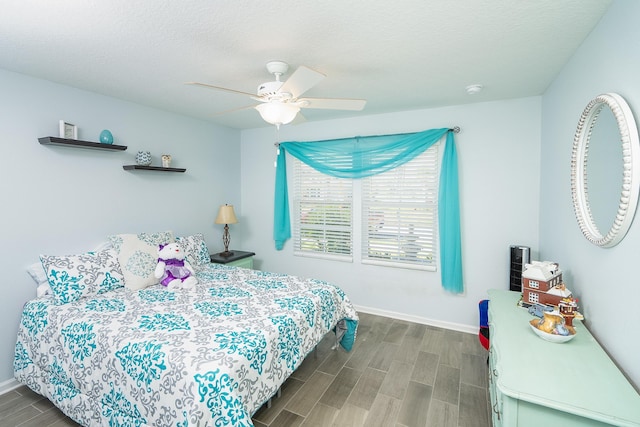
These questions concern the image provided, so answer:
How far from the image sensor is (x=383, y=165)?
350 cm

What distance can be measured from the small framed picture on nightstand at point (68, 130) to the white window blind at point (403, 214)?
2.88m

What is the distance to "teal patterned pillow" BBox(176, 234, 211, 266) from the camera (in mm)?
3230

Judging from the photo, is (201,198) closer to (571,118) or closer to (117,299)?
(117,299)

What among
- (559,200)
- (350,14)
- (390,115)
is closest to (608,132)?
(559,200)

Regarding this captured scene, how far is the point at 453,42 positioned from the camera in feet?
6.10

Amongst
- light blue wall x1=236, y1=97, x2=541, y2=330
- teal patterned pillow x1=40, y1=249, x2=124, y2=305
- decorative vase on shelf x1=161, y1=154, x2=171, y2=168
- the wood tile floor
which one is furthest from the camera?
decorative vase on shelf x1=161, y1=154, x2=171, y2=168

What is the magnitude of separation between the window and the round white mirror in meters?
1.57

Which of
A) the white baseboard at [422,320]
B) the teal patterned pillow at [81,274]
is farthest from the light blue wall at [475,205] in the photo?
the teal patterned pillow at [81,274]

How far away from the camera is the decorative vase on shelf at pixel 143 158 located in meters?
3.08

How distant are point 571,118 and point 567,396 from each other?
180cm

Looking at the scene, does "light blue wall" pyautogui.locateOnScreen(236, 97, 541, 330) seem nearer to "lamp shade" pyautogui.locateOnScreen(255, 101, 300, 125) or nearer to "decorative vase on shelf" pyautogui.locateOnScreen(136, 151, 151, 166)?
"lamp shade" pyautogui.locateOnScreen(255, 101, 300, 125)

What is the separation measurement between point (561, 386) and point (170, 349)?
181cm

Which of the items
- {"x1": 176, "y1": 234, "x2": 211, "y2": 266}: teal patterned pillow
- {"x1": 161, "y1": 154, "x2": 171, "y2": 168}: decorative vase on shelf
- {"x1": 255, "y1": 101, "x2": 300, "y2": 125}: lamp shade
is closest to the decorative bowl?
{"x1": 255, "y1": 101, "x2": 300, "y2": 125}: lamp shade

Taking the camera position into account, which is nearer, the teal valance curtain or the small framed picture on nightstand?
the small framed picture on nightstand
